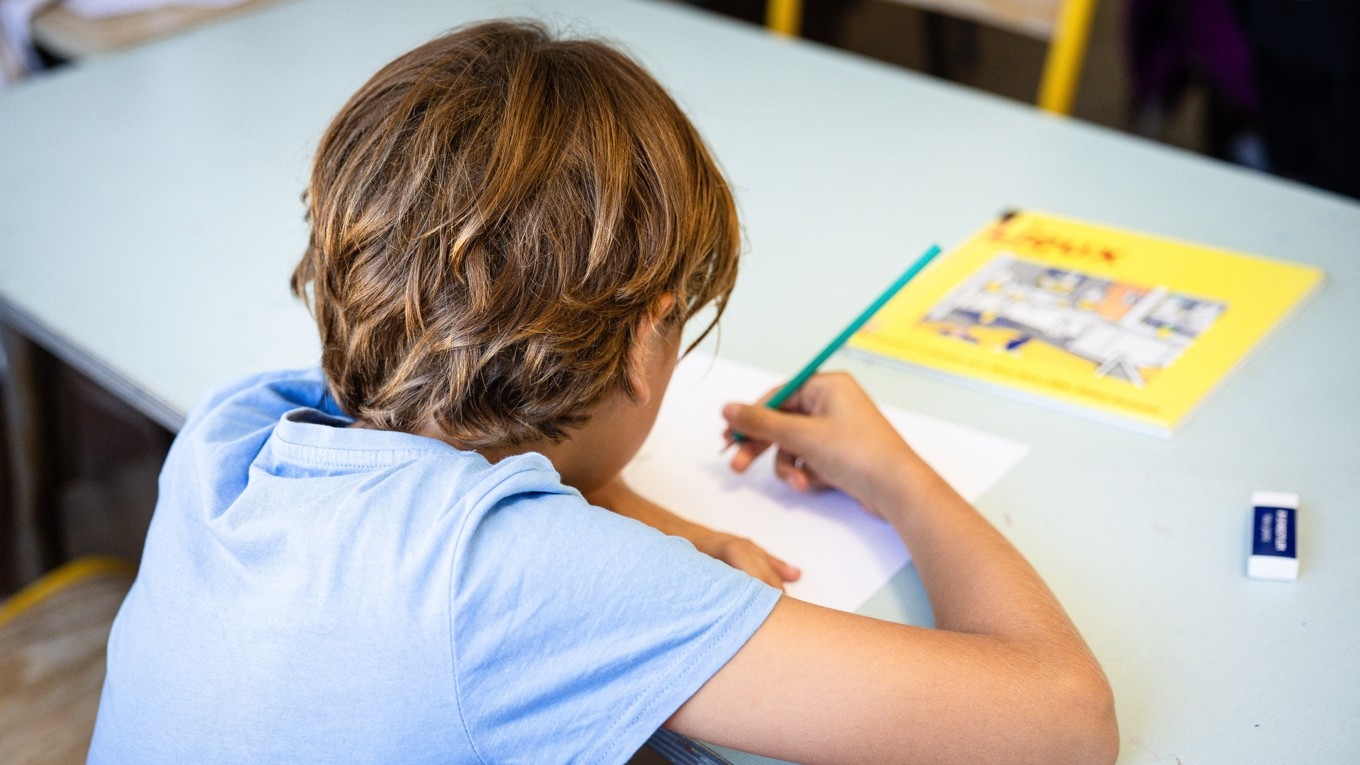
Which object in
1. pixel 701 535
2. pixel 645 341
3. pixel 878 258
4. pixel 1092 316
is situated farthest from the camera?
pixel 878 258

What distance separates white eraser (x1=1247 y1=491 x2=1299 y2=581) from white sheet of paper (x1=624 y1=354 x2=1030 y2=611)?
0.16 m

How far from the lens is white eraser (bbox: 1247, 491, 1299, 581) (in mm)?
760

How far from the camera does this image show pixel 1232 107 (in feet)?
7.60

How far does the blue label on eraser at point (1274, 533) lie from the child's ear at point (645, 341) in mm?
395

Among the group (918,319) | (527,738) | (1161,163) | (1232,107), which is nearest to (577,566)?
(527,738)

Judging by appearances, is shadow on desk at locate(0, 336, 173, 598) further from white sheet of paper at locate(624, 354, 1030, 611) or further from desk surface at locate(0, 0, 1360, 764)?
white sheet of paper at locate(624, 354, 1030, 611)

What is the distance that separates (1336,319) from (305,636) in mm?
838

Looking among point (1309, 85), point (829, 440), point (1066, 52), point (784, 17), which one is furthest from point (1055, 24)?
point (829, 440)

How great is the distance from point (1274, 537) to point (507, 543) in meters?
0.49

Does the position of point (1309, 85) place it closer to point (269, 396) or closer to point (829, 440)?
point (829, 440)

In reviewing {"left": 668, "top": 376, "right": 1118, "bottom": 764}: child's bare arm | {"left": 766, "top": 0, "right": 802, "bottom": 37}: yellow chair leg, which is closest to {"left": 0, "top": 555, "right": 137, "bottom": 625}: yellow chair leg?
{"left": 668, "top": 376, "right": 1118, "bottom": 764}: child's bare arm

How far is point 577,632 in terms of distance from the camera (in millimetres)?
595

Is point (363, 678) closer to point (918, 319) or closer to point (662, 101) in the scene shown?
point (662, 101)

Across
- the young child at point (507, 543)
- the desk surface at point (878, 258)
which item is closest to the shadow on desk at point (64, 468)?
the desk surface at point (878, 258)
